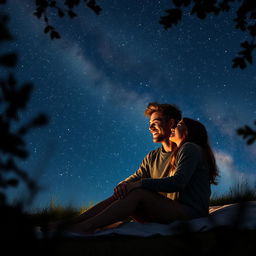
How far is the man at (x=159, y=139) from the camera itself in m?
4.67

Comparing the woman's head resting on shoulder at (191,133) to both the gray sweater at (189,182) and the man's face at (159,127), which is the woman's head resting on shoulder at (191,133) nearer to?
the gray sweater at (189,182)

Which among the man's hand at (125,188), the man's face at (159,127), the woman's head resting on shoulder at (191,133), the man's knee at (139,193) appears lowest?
the man's knee at (139,193)

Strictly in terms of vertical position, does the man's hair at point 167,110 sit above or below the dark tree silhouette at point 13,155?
above

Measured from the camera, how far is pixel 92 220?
3.50m

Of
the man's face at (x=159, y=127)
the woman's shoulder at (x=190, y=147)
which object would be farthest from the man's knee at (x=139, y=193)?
the man's face at (x=159, y=127)

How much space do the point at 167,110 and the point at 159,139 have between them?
0.53 meters

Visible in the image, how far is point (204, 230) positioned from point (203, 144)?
1.25m

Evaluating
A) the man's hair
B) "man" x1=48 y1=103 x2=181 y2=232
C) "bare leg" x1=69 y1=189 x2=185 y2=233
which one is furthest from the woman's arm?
the man's hair

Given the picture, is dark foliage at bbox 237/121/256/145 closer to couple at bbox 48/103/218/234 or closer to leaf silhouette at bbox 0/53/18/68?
leaf silhouette at bbox 0/53/18/68

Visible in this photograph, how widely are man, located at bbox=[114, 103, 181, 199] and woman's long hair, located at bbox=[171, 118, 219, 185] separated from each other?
515 mm

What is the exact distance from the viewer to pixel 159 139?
4.91 m

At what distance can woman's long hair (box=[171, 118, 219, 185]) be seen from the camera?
4.08 metres

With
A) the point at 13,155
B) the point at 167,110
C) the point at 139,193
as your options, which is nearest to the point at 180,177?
the point at 139,193

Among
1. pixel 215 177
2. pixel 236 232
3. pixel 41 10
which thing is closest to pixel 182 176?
pixel 215 177
